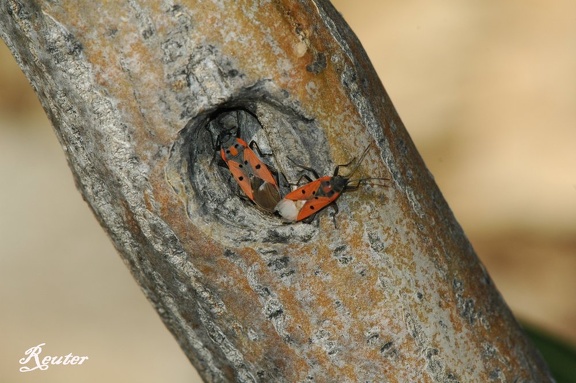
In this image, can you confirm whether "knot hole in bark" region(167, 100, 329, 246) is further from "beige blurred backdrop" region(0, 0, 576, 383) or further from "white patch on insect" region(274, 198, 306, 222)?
"beige blurred backdrop" region(0, 0, 576, 383)

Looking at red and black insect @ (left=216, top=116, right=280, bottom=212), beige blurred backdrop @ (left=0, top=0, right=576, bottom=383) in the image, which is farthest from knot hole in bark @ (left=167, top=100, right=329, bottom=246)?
beige blurred backdrop @ (left=0, top=0, right=576, bottom=383)

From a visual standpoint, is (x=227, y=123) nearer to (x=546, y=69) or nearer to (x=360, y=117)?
(x=360, y=117)

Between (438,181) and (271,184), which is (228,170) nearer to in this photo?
(271,184)

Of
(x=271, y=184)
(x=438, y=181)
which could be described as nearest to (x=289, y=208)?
(x=271, y=184)

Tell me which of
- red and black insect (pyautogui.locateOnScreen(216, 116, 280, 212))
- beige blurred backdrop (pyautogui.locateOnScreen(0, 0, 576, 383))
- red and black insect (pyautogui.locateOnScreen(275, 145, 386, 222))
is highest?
beige blurred backdrop (pyautogui.locateOnScreen(0, 0, 576, 383))

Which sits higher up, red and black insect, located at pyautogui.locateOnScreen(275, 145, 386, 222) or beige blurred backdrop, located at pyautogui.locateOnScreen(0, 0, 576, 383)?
beige blurred backdrop, located at pyautogui.locateOnScreen(0, 0, 576, 383)

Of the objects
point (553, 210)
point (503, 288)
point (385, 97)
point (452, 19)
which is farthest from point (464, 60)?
→ point (385, 97)

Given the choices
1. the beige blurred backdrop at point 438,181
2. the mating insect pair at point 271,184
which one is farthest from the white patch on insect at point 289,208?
the beige blurred backdrop at point 438,181

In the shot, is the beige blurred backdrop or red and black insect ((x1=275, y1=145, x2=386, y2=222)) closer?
red and black insect ((x1=275, y1=145, x2=386, y2=222))
